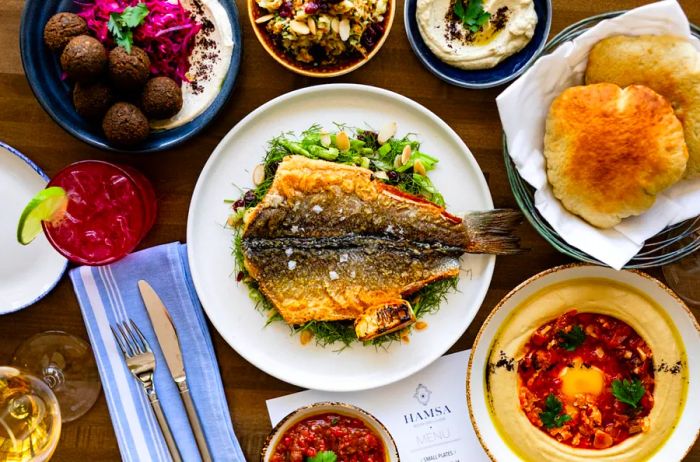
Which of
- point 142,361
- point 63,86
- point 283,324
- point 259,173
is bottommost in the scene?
point 142,361

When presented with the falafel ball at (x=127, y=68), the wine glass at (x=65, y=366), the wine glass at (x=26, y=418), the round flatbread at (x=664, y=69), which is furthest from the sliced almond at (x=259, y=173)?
the round flatbread at (x=664, y=69)

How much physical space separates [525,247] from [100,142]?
1.61 meters

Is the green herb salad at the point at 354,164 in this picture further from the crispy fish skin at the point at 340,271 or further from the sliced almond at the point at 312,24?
the sliced almond at the point at 312,24

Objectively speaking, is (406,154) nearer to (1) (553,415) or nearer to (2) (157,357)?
(1) (553,415)

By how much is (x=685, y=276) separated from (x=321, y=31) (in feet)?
5.48

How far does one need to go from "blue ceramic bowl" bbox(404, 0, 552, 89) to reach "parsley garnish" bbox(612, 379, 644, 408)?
119cm

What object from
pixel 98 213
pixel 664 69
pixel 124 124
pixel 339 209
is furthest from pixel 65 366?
pixel 664 69

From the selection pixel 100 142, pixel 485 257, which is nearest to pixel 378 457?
pixel 485 257

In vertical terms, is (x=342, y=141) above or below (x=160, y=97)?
above

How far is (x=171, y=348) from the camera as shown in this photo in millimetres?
2566

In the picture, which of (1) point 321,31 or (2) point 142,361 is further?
(2) point 142,361

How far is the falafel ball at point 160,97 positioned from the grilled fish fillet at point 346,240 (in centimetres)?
43

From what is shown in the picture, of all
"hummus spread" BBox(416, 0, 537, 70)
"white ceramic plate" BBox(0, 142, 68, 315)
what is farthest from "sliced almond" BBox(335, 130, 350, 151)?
"white ceramic plate" BBox(0, 142, 68, 315)

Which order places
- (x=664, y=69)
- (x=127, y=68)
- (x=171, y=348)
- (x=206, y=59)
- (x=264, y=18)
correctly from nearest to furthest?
1. (x=664, y=69)
2. (x=127, y=68)
3. (x=264, y=18)
4. (x=206, y=59)
5. (x=171, y=348)
